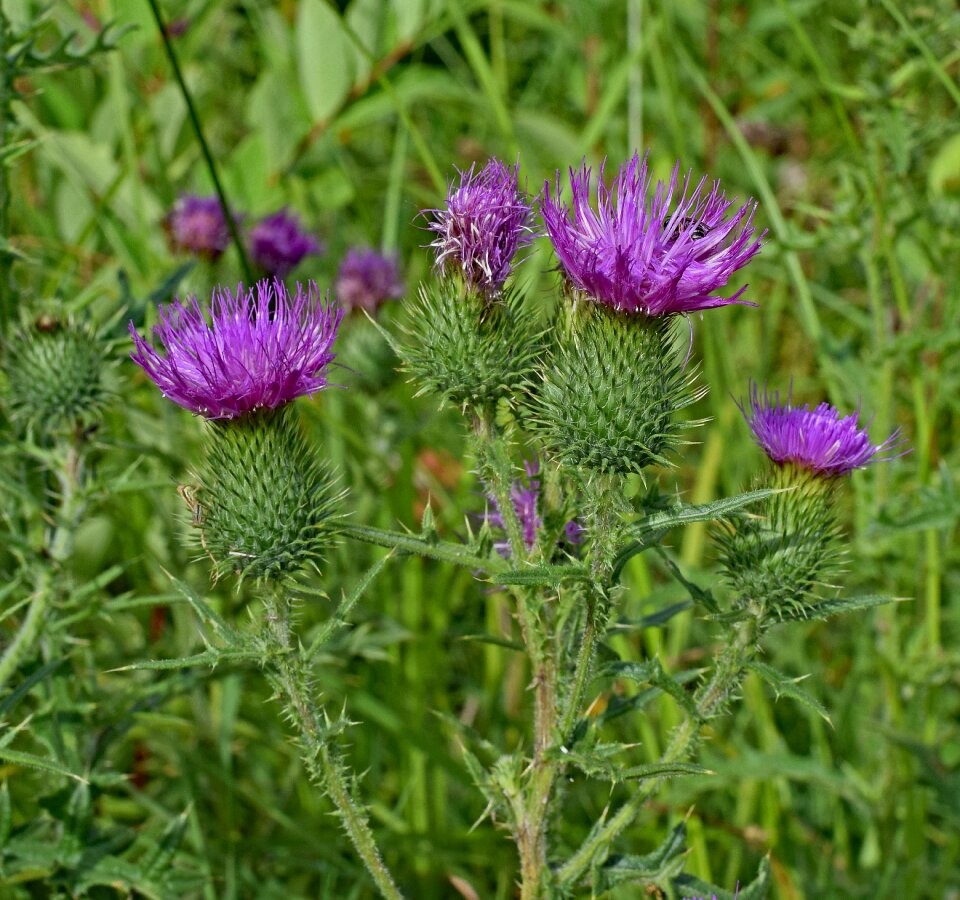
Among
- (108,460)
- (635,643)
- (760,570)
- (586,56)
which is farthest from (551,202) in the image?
(586,56)

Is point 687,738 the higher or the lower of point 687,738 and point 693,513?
the lower

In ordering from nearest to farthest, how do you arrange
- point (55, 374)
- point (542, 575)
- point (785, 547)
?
point (542, 575)
point (785, 547)
point (55, 374)

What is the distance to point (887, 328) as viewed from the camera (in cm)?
359

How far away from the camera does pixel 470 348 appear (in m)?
1.97

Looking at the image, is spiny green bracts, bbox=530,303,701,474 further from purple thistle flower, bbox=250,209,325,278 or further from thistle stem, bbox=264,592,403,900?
purple thistle flower, bbox=250,209,325,278

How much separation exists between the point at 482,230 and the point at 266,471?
2.04ft

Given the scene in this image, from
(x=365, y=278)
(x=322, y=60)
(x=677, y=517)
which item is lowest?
(x=677, y=517)

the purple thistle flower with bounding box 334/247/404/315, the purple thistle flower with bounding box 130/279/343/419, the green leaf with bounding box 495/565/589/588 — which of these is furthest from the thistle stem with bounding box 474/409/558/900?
the purple thistle flower with bounding box 334/247/404/315

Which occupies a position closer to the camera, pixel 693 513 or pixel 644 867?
pixel 693 513

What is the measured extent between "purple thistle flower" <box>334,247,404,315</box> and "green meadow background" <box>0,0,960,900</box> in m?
0.13

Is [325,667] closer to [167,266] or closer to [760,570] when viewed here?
[167,266]

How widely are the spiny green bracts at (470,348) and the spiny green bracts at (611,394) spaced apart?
0.08 meters

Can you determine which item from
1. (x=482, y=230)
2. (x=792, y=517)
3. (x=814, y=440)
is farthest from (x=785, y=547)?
(x=482, y=230)

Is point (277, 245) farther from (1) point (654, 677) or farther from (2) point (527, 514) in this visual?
(1) point (654, 677)
